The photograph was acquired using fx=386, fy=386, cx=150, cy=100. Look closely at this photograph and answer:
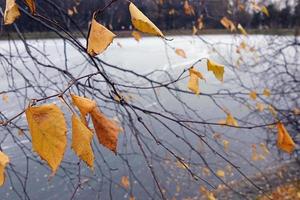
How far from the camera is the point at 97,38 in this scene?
47 centimetres

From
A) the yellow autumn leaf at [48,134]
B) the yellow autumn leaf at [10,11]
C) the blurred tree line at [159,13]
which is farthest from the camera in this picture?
the blurred tree line at [159,13]

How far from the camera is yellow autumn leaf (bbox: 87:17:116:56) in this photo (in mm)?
463

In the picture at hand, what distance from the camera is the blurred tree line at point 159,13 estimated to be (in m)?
1.75

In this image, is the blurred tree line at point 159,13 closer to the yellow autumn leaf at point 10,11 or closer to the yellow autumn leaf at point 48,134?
the yellow autumn leaf at point 10,11

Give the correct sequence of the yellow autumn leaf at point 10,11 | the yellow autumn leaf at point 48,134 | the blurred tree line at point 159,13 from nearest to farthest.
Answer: the yellow autumn leaf at point 48,134 → the yellow autumn leaf at point 10,11 → the blurred tree line at point 159,13

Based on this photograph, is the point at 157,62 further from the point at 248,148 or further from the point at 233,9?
the point at 233,9

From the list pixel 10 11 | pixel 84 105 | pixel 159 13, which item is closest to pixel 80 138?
pixel 84 105

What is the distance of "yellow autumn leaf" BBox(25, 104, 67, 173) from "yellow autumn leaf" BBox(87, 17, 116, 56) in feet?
0.31

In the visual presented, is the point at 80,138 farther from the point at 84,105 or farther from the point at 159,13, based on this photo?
the point at 159,13

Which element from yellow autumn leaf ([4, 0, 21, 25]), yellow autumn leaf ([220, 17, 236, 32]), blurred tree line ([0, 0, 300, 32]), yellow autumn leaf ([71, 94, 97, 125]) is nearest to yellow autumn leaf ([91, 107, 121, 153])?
yellow autumn leaf ([71, 94, 97, 125])

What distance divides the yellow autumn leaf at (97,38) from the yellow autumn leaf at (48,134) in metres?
0.10

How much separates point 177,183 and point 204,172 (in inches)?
15.7

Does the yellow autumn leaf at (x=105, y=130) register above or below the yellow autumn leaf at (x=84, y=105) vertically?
below

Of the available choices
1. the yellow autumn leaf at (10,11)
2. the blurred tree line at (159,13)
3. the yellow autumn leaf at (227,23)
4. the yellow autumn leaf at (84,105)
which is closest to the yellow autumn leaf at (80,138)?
the yellow autumn leaf at (84,105)
